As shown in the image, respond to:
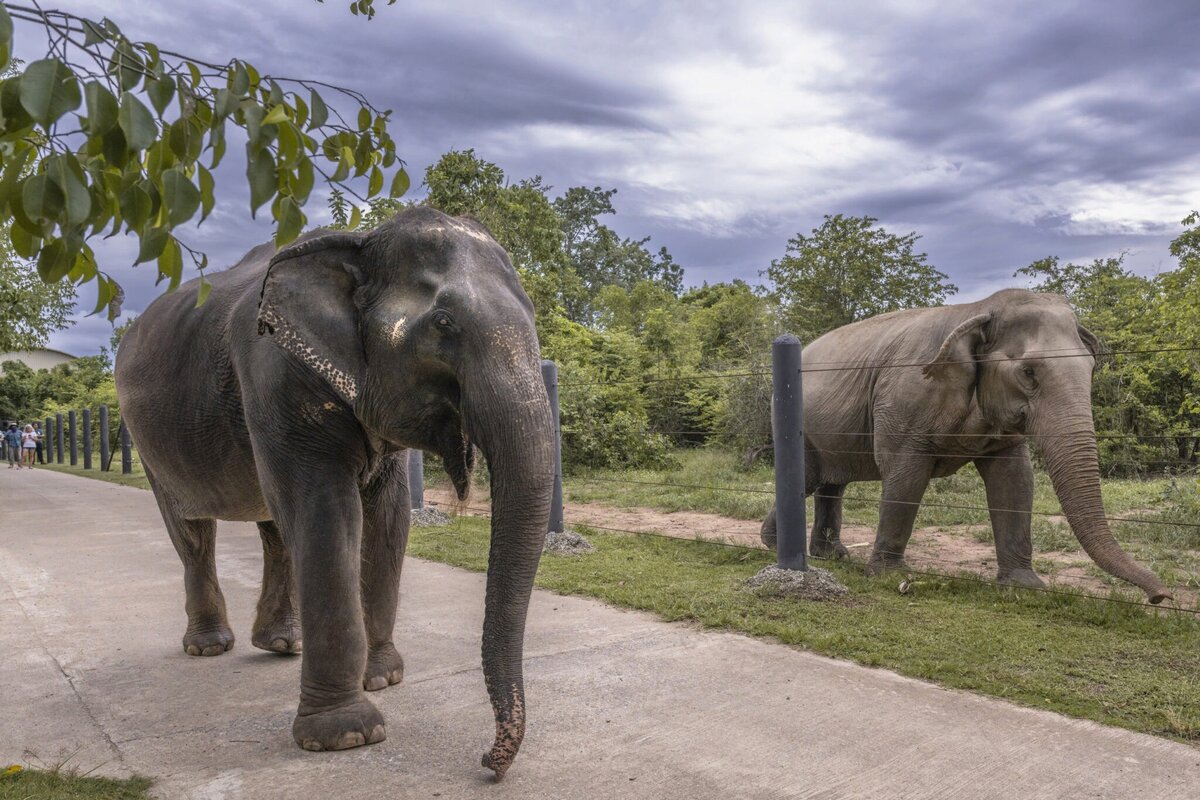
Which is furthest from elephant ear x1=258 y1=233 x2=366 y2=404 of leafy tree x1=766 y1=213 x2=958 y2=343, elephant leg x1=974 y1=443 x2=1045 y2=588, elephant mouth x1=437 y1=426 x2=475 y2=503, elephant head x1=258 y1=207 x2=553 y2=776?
leafy tree x1=766 y1=213 x2=958 y2=343

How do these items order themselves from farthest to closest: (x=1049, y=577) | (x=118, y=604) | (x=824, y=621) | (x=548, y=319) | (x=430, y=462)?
(x=548, y=319), (x=430, y=462), (x=1049, y=577), (x=118, y=604), (x=824, y=621)

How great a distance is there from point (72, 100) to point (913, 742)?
3.30 metres

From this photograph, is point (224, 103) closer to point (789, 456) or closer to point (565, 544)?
point (789, 456)

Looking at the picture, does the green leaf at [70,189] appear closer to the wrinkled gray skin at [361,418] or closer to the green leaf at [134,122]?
the green leaf at [134,122]

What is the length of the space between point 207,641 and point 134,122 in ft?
13.5

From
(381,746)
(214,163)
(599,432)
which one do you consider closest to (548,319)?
(599,432)

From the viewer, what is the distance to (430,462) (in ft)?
52.0

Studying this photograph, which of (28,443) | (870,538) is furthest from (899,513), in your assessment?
(28,443)

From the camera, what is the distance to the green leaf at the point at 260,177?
1632 millimetres

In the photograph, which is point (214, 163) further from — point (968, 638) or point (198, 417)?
point (968, 638)

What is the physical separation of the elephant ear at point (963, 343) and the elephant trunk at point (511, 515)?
4.16m

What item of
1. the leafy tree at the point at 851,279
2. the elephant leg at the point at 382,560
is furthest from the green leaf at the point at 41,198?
the leafy tree at the point at 851,279

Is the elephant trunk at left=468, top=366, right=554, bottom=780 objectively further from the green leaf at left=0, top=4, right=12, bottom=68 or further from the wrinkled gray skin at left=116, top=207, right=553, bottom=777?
the green leaf at left=0, top=4, right=12, bottom=68

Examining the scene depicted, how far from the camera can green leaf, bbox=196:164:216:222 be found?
167cm
